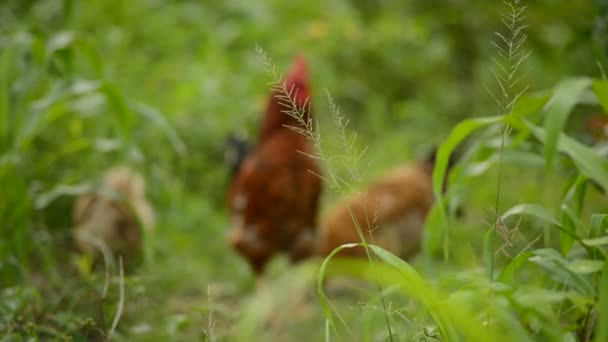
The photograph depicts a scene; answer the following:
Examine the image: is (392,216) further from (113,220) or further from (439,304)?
(439,304)

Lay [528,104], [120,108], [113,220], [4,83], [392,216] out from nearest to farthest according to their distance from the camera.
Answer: [528,104]
[120,108]
[4,83]
[113,220]
[392,216]

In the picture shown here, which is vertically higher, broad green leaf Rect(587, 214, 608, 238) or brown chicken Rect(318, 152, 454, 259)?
broad green leaf Rect(587, 214, 608, 238)

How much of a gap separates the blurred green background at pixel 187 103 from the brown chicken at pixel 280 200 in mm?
305

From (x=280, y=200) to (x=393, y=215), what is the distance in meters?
0.80

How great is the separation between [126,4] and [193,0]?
1.51 m

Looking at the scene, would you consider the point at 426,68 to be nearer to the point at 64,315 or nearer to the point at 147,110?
the point at 147,110

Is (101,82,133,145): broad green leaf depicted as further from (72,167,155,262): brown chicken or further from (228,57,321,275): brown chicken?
(228,57,321,275): brown chicken

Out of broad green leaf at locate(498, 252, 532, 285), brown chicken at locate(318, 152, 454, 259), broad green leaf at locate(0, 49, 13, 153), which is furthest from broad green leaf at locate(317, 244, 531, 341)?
brown chicken at locate(318, 152, 454, 259)

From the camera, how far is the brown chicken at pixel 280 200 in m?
3.51

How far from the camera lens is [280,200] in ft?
11.5

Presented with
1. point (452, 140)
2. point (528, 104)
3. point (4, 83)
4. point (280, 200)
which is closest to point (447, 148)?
point (452, 140)

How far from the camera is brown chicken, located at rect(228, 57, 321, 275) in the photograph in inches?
138

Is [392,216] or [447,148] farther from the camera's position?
[392,216]

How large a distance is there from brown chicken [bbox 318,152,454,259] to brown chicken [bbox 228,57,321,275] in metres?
→ 0.23
